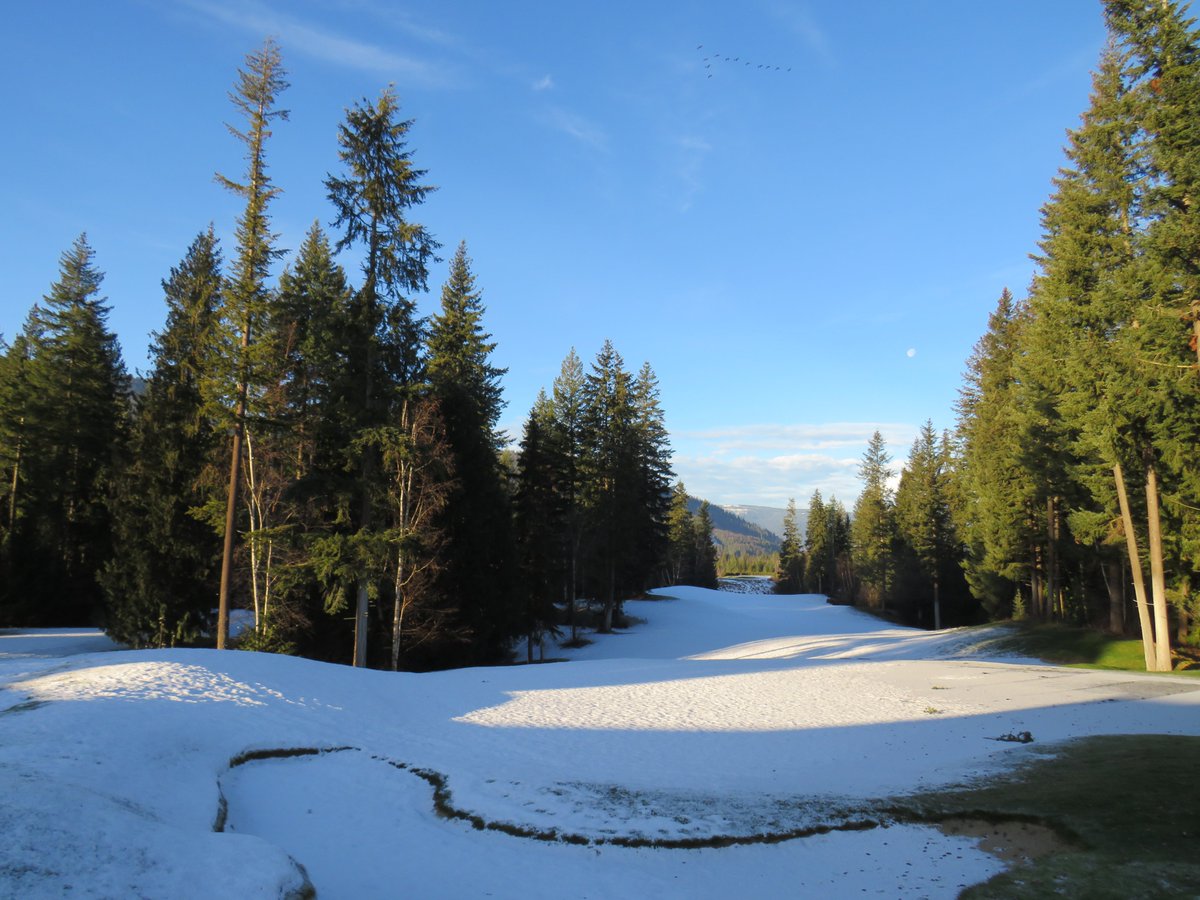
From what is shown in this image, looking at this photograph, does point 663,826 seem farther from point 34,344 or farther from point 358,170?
point 34,344

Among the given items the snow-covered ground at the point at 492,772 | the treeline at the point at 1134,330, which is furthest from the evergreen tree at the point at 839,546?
the snow-covered ground at the point at 492,772

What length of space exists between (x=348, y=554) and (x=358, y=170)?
12.3 metres

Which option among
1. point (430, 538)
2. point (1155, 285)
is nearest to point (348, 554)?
point (430, 538)

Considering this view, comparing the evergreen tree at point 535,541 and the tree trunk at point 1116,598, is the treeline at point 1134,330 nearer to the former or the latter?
the tree trunk at point 1116,598

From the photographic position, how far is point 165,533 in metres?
24.8

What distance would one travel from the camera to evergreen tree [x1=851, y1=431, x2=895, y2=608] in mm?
60031

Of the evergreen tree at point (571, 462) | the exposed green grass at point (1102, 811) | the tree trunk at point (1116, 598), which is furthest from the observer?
the evergreen tree at point (571, 462)

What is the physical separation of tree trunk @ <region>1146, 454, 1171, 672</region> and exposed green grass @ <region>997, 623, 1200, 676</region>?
105 centimetres

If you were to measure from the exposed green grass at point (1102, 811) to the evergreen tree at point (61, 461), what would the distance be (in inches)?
1480

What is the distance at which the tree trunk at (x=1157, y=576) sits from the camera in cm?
2072

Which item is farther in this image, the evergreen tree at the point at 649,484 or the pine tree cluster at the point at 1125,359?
the evergreen tree at the point at 649,484

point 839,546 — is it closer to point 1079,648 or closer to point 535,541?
point 1079,648

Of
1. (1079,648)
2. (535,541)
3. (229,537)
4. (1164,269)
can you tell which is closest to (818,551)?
(1079,648)

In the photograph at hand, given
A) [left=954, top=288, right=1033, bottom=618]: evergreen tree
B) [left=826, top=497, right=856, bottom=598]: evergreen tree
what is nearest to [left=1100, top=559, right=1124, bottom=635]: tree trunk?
[left=954, top=288, right=1033, bottom=618]: evergreen tree
